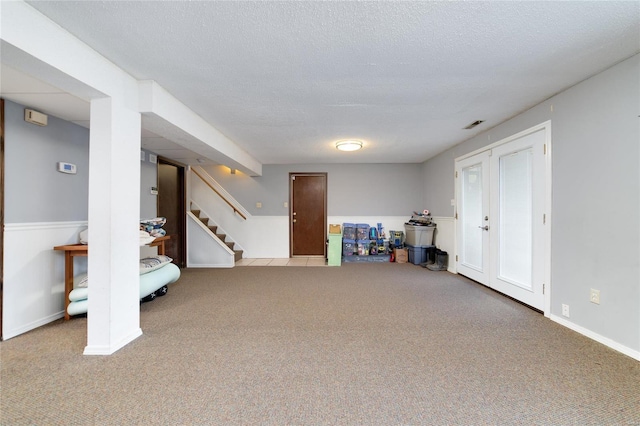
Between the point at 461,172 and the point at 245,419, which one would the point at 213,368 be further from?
the point at 461,172

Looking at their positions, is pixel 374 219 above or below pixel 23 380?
above

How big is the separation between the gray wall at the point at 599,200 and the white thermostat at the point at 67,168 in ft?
17.0

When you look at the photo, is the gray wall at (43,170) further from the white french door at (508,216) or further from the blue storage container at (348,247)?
the white french door at (508,216)

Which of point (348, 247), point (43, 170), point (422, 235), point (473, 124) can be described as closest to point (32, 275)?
point (43, 170)

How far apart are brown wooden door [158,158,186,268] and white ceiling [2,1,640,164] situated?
261cm

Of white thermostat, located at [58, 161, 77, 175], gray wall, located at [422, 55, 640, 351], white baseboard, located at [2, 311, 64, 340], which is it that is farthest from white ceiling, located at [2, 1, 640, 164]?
white baseboard, located at [2, 311, 64, 340]

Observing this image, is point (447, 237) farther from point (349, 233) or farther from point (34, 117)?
point (34, 117)

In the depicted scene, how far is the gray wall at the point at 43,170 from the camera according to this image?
8.16ft

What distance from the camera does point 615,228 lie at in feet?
7.08

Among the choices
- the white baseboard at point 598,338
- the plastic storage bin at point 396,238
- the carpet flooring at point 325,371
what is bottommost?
the carpet flooring at point 325,371

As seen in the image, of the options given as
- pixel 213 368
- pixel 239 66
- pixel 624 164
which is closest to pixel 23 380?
pixel 213 368

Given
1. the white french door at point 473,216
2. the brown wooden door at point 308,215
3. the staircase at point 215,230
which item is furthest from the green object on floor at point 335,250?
the white french door at point 473,216

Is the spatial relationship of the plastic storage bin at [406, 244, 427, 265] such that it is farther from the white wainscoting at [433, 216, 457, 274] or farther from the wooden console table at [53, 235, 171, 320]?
the wooden console table at [53, 235, 171, 320]

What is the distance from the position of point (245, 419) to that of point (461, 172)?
464cm
